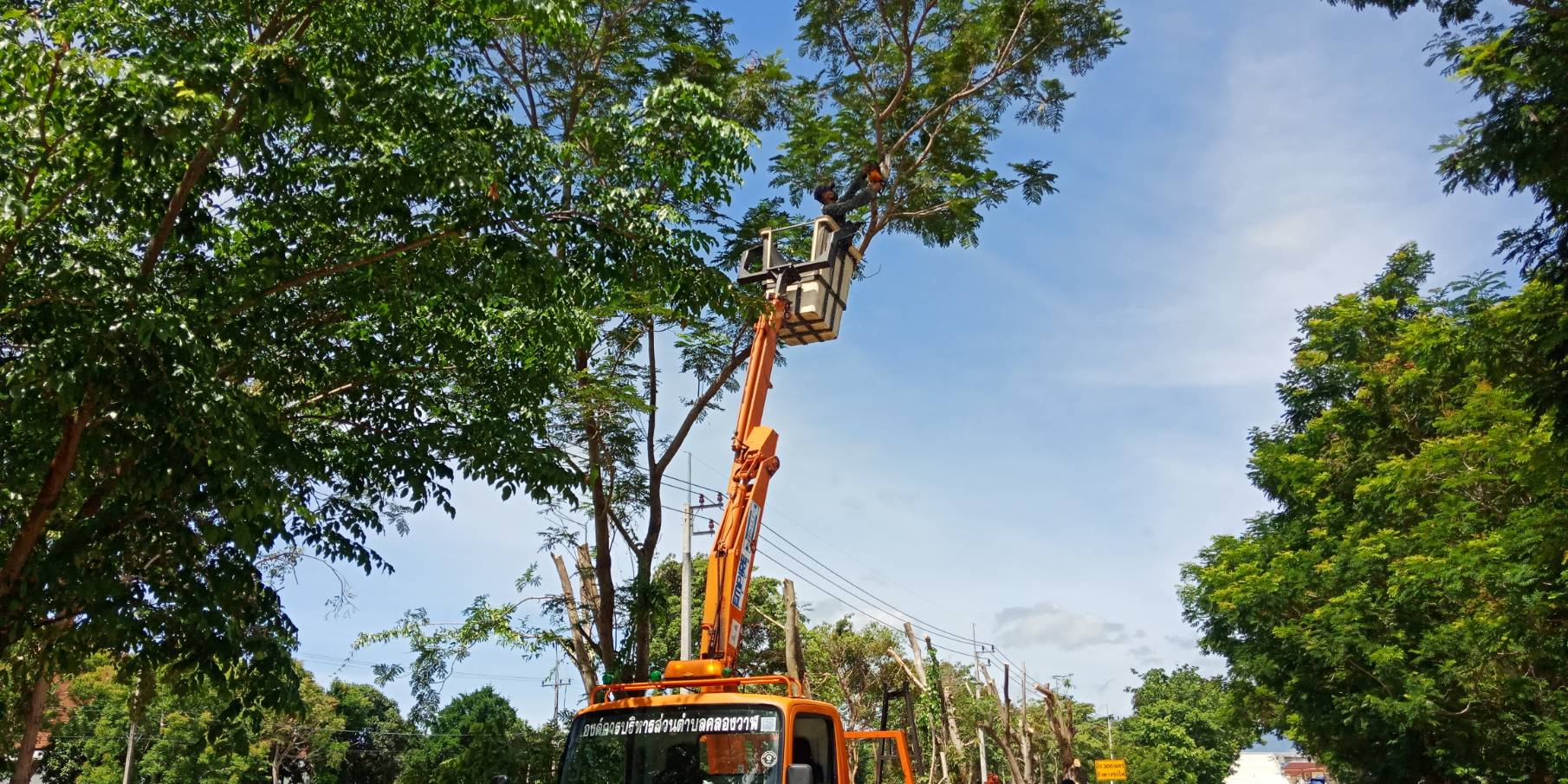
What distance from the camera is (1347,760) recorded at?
88.8ft

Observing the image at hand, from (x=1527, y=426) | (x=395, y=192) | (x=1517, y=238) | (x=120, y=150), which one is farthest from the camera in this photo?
(x=1527, y=426)

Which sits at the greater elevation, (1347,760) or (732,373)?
(732,373)

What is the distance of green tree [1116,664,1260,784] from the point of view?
59.8 meters

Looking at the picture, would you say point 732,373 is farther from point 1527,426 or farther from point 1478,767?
point 1478,767

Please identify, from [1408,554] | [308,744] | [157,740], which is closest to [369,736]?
[308,744]

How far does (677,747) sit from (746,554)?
2.17m

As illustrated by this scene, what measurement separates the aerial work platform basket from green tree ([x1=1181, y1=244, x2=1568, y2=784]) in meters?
7.05

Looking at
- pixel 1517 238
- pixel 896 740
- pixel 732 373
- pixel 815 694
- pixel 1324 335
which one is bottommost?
pixel 896 740

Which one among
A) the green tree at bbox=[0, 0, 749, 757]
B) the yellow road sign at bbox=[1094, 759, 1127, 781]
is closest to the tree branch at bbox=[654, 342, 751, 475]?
the green tree at bbox=[0, 0, 749, 757]

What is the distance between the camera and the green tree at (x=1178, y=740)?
59816mm

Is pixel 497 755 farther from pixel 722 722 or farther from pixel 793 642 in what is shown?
pixel 722 722

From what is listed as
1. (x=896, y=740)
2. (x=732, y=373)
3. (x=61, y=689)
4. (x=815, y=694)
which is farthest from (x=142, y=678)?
(x=61, y=689)

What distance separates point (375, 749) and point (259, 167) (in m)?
56.8

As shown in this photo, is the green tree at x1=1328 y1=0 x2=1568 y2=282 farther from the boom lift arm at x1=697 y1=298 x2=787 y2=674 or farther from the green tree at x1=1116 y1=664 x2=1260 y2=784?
the green tree at x1=1116 y1=664 x2=1260 y2=784
